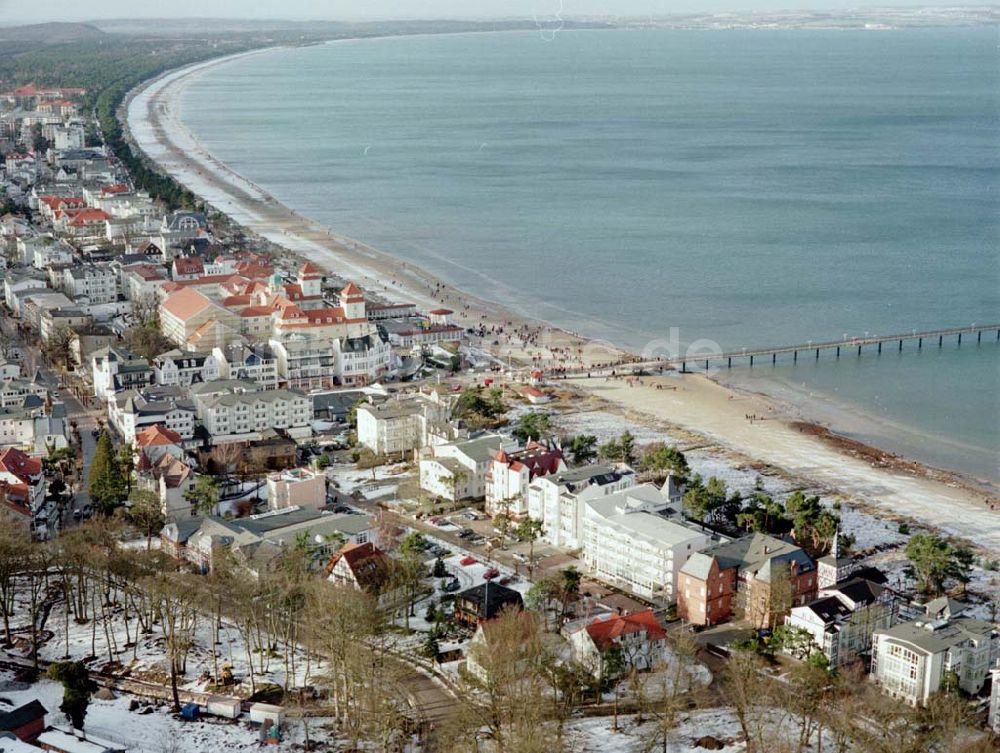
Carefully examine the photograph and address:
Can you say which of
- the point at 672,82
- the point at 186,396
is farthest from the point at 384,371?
the point at 672,82

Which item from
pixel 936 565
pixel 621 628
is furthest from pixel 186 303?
pixel 936 565

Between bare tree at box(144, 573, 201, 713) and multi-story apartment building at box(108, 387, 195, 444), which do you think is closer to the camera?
bare tree at box(144, 573, 201, 713)

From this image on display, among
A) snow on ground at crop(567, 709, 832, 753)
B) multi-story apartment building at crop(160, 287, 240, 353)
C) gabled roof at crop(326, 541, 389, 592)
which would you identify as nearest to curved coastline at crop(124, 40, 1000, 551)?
multi-story apartment building at crop(160, 287, 240, 353)

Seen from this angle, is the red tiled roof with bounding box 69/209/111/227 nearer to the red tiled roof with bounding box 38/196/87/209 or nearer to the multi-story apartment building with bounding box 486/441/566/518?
the red tiled roof with bounding box 38/196/87/209

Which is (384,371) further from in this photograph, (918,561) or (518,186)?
(518,186)

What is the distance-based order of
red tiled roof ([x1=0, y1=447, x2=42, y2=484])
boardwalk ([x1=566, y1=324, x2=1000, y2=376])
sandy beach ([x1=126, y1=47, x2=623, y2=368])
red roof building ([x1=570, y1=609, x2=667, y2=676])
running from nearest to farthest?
red roof building ([x1=570, y1=609, x2=667, y2=676]) → red tiled roof ([x1=0, y1=447, x2=42, y2=484]) → boardwalk ([x1=566, y1=324, x2=1000, y2=376]) → sandy beach ([x1=126, y1=47, x2=623, y2=368])

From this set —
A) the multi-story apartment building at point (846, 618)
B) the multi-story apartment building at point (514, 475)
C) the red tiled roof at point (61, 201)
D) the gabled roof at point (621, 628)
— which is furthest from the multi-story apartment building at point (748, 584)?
the red tiled roof at point (61, 201)

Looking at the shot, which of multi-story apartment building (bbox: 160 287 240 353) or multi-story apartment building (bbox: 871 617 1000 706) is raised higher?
multi-story apartment building (bbox: 160 287 240 353)
